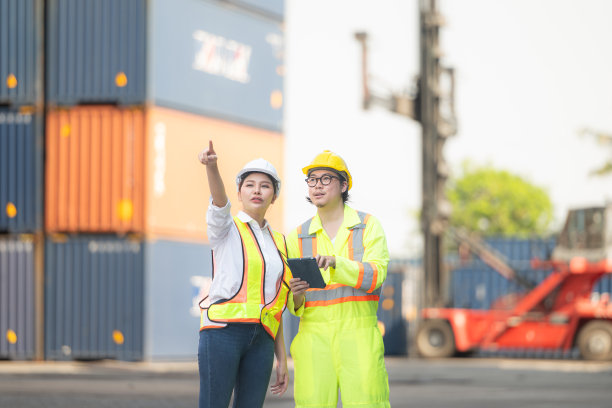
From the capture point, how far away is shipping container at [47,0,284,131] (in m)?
21.0

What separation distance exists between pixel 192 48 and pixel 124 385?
895 cm

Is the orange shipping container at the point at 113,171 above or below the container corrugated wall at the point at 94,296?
above

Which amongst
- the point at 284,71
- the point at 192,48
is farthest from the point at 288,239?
the point at 284,71

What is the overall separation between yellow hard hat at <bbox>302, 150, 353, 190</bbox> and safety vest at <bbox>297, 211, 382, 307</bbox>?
0.20 m

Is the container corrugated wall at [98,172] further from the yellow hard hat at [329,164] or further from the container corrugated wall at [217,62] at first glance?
the yellow hard hat at [329,164]

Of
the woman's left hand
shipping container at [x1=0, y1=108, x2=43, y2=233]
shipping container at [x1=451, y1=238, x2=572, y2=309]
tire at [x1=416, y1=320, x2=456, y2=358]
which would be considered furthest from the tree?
the woman's left hand

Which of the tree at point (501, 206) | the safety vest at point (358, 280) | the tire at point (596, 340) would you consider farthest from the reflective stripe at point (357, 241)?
the tree at point (501, 206)

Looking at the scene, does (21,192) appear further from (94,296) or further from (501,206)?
(501,206)

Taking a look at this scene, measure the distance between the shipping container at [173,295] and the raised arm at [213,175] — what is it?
15942 mm

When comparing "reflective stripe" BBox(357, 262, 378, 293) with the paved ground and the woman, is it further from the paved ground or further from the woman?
the paved ground

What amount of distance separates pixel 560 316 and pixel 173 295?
7.86 metres

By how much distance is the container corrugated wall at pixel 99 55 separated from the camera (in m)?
21.0

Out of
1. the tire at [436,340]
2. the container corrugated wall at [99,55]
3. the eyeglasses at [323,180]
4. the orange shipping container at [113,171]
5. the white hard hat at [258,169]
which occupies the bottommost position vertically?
the tire at [436,340]

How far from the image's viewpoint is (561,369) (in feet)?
68.8
